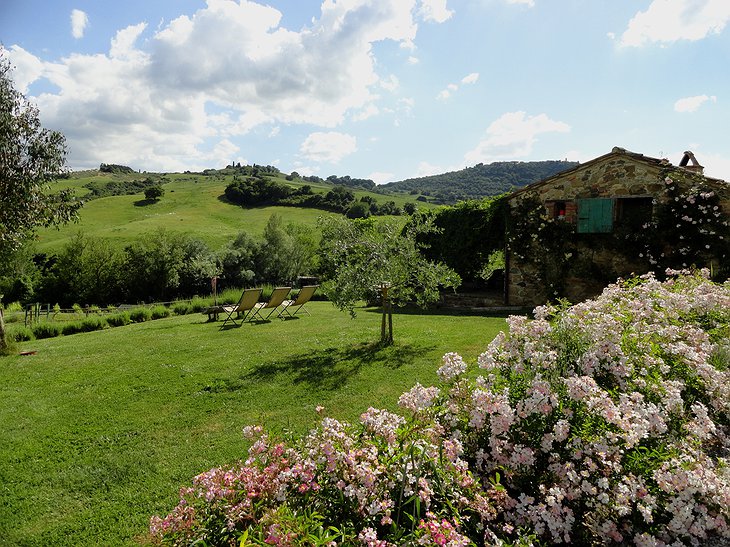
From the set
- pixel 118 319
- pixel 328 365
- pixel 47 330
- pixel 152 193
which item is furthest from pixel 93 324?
pixel 152 193

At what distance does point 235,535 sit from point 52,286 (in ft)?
122

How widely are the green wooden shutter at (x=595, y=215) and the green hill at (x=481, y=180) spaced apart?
65.9 m

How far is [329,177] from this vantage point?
409ft

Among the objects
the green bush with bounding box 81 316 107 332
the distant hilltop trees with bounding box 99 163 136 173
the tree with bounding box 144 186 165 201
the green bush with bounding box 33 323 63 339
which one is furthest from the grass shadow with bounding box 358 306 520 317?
the distant hilltop trees with bounding box 99 163 136 173

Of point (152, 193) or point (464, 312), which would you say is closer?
point (464, 312)

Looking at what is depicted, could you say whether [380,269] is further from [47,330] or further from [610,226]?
[47,330]

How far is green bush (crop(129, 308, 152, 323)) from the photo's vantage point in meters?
14.2

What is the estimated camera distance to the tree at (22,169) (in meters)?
8.36

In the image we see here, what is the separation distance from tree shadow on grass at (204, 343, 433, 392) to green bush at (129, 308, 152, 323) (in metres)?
9.68

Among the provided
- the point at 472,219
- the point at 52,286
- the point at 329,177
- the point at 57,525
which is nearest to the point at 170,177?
the point at 329,177

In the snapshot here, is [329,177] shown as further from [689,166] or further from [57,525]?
[57,525]

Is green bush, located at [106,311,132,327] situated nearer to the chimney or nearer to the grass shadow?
the grass shadow

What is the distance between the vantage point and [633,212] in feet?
37.4

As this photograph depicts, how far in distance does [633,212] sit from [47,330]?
687 inches
